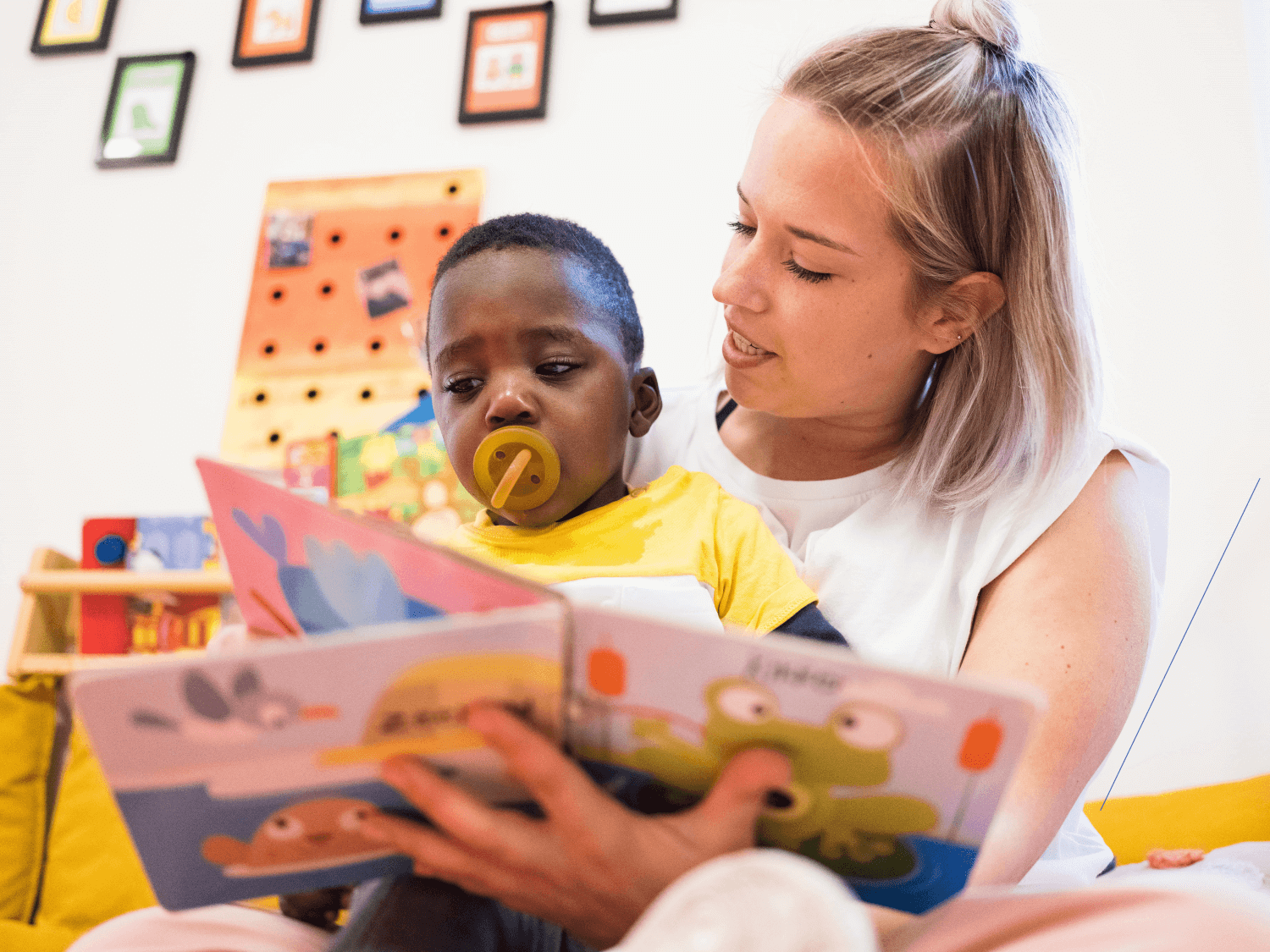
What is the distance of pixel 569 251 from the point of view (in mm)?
1106

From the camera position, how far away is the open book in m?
0.49

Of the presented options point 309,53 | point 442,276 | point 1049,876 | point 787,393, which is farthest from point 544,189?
point 1049,876

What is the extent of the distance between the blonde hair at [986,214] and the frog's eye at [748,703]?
593 mm

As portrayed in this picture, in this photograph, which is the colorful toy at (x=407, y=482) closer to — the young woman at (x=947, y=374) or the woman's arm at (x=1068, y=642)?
the young woman at (x=947, y=374)

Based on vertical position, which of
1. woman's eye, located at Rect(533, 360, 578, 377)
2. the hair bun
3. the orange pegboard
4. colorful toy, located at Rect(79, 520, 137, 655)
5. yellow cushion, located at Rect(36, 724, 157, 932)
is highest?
the hair bun

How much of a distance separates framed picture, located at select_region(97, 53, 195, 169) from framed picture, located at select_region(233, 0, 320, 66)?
14cm

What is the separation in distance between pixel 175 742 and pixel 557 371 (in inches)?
23.1

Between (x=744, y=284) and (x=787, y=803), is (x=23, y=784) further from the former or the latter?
(x=787, y=803)

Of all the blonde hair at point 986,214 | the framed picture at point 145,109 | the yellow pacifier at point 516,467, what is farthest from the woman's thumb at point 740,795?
the framed picture at point 145,109

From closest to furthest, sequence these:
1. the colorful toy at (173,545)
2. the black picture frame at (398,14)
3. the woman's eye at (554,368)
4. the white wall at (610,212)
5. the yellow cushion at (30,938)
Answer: the woman's eye at (554,368)
the yellow cushion at (30,938)
the white wall at (610,212)
the colorful toy at (173,545)
the black picture frame at (398,14)

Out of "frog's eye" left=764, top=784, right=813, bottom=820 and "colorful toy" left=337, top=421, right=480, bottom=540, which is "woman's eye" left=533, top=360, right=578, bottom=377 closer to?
"frog's eye" left=764, top=784, right=813, bottom=820

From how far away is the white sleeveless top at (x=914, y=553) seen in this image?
95 centimetres

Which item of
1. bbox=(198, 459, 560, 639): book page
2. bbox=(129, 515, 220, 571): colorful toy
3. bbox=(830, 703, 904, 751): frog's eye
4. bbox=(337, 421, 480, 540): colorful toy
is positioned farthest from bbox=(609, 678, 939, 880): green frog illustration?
bbox=(129, 515, 220, 571): colorful toy

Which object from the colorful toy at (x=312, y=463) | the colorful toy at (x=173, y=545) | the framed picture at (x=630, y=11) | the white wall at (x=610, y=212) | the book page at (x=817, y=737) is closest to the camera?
the book page at (x=817, y=737)
